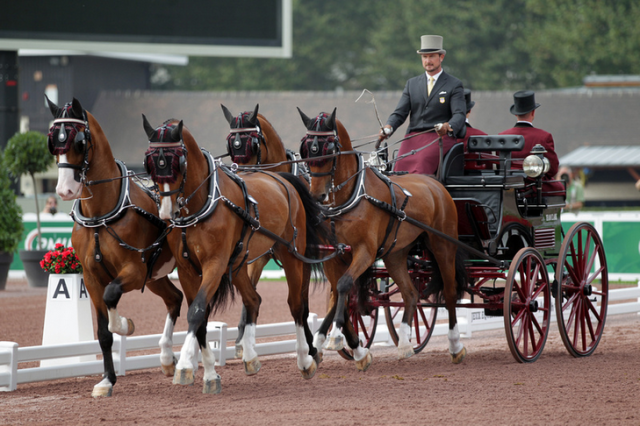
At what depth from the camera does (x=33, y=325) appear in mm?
10961

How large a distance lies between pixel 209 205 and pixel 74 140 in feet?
3.50

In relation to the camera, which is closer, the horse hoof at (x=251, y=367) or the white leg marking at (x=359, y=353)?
the horse hoof at (x=251, y=367)

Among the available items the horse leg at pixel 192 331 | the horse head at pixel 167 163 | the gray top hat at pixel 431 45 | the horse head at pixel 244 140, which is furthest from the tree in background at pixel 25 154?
the horse leg at pixel 192 331

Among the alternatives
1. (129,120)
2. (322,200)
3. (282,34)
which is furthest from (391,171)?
(129,120)

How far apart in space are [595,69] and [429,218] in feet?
127

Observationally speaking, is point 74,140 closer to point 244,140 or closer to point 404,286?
point 244,140

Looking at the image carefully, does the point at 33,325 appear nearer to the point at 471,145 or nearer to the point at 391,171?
the point at 391,171

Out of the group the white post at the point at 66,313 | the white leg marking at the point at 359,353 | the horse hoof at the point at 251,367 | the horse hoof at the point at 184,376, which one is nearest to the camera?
the horse hoof at the point at 184,376

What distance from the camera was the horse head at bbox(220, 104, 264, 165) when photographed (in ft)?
26.6

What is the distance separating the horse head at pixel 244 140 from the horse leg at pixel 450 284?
1907mm

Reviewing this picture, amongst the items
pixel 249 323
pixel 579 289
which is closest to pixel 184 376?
pixel 249 323

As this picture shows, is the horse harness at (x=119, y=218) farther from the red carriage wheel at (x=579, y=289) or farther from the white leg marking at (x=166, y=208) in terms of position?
the red carriage wheel at (x=579, y=289)

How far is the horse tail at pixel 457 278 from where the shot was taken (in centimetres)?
823

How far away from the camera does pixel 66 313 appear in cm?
764
